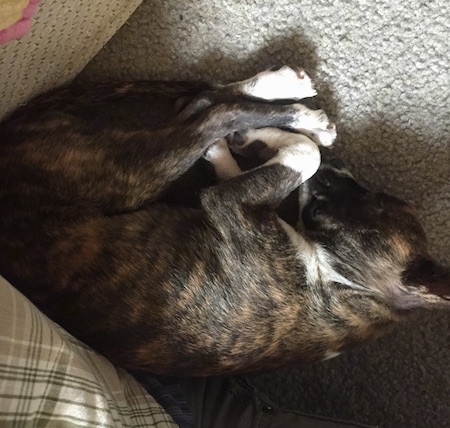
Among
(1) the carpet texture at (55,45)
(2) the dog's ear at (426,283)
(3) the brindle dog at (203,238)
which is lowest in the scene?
(2) the dog's ear at (426,283)

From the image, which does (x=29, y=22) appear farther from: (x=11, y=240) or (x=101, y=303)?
(x=101, y=303)

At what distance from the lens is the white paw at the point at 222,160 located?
1.74 metres

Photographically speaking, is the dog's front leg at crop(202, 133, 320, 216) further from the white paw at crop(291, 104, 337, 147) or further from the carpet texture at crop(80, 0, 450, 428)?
the carpet texture at crop(80, 0, 450, 428)

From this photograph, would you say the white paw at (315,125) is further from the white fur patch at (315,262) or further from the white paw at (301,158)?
the white fur patch at (315,262)

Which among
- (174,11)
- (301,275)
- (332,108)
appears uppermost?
(174,11)

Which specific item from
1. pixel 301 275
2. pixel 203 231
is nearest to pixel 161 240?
pixel 203 231

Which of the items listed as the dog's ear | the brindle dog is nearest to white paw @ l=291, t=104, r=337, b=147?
the brindle dog

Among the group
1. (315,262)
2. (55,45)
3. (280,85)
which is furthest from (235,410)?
(55,45)

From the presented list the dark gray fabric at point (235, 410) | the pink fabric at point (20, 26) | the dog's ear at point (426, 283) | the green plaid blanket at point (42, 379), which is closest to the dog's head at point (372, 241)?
the dog's ear at point (426, 283)

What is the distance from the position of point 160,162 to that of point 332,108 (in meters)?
0.52

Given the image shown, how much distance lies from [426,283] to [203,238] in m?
0.54

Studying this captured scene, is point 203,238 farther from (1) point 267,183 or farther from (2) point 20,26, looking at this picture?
(2) point 20,26

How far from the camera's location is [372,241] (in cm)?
166

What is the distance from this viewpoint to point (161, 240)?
5.24ft
